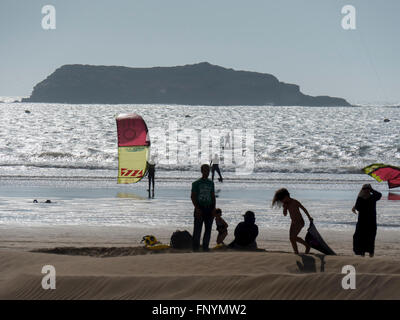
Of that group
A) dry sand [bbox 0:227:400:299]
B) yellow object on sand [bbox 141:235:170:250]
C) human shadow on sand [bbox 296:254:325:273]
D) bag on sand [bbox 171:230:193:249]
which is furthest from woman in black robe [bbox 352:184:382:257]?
yellow object on sand [bbox 141:235:170:250]

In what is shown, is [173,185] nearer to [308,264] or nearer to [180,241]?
[180,241]

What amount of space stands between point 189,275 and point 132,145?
10.8m

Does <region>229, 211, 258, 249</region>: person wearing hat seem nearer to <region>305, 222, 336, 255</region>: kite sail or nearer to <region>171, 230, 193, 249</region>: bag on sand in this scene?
<region>171, 230, 193, 249</region>: bag on sand

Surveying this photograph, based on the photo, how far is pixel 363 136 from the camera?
63.1m

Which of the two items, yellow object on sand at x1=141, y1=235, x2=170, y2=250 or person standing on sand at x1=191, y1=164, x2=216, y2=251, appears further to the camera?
yellow object on sand at x1=141, y1=235, x2=170, y2=250

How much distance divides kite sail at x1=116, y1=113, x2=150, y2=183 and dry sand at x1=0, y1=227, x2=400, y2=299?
24.0 feet

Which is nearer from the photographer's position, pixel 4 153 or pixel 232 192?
pixel 232 192

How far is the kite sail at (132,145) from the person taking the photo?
17828 millimetres

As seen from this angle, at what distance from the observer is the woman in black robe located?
30.6 feet

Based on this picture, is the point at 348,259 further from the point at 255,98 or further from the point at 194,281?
the point at 255,98

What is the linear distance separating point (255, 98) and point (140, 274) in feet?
622

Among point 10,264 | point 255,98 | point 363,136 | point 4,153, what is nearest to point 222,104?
point 255,98

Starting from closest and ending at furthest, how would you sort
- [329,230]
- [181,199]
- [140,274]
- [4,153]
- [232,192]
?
1. [140,274]
2. [329,230]
3. [181,199]
4. [232,192]
5. [4,153]

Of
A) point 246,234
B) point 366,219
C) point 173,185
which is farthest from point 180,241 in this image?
point 173,185
